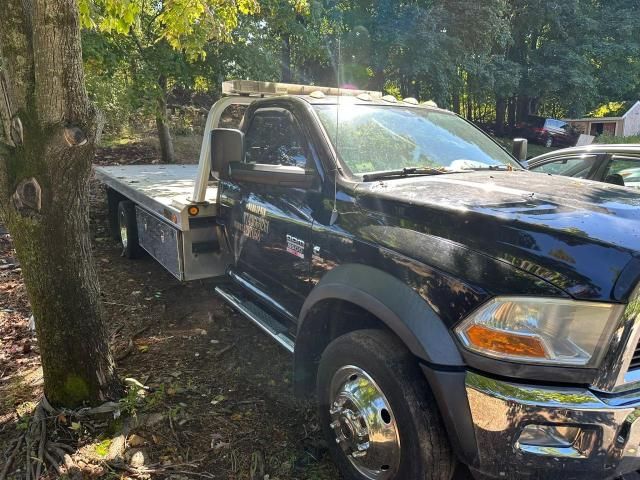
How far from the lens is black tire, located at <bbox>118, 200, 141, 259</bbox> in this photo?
20.1ft

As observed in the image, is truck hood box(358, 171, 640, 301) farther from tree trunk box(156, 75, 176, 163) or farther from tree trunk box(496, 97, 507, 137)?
tree trunk box(496, 97, 507, 137)

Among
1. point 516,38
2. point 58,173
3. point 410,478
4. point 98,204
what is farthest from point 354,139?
point 516,38

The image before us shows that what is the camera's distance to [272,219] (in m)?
3.35

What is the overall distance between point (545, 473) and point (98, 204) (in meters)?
8.84

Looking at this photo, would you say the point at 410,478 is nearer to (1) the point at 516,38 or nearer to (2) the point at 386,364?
(2) the point at 386,364

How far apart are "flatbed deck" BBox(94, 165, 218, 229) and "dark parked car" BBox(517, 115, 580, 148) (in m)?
23.9

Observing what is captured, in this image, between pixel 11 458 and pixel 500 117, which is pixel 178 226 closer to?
pixel 11 458

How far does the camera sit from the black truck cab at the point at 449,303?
1.78 metres

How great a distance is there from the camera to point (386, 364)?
85.7 inches

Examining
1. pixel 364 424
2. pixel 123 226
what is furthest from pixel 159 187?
pixel 364 424

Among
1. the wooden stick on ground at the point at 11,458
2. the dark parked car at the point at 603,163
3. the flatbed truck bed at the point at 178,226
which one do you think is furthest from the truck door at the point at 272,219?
the dark parked car at the point at 603,163

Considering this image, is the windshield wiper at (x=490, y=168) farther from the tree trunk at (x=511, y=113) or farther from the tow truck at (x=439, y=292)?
the tree trunk at (x=511, y=113)

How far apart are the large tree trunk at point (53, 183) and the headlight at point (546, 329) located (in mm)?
2281

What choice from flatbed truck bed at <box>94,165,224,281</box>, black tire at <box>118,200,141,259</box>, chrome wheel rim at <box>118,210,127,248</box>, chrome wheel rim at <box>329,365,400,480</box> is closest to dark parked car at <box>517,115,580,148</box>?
chrome wheel rim at <box>118,210,127,248</box>
